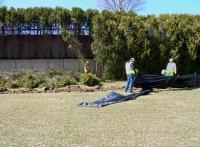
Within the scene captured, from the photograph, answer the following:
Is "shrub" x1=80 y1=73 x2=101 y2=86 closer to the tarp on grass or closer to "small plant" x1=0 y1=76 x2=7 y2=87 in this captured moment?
"small plant" x1=0 y1=76 x2=7 y2=87

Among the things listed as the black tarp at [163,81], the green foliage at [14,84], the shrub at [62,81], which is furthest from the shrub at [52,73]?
the black tarp at [163,81]

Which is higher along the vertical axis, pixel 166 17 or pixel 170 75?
pixel 166 17

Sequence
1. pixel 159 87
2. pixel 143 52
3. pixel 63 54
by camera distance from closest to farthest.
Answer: pixel 159 87, pixel 143 52, pixel 63 54

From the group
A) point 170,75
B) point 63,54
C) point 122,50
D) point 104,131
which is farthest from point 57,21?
point 104,131

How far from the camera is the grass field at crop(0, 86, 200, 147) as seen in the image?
11570 mm

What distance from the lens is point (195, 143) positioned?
11156mm

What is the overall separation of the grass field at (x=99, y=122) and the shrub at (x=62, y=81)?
4.27 meters

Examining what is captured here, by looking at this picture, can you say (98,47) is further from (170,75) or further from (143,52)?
(170,75)

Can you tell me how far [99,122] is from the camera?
14.1 metres

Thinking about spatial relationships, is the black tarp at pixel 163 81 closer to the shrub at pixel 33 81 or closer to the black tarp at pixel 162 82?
the black tarp at pixel 162 82

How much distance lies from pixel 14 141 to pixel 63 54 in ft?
68.0

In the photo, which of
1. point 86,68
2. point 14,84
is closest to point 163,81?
point 86,68

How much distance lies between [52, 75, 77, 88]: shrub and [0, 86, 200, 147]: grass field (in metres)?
4.27

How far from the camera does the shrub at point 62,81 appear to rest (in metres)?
25.0
